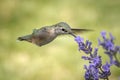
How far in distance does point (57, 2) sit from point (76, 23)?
632 mm

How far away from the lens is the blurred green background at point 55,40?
640 centimetres

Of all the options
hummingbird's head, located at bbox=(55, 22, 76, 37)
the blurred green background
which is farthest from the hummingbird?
the blurred green background

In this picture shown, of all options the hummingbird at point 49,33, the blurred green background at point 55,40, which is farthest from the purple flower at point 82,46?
the blurred green background at point 55,40

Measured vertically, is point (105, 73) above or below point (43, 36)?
below

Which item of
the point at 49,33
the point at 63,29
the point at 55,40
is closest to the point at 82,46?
the point at 63,29

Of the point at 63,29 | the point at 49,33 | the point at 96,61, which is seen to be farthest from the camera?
the point at 49,33

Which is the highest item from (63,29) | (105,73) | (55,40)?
(55,40)

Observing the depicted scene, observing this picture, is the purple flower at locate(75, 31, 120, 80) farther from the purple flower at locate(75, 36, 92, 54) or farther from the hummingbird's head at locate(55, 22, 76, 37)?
the hummingbird's head at locate(55, 22, 76, 37)

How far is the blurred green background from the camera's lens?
252 inches

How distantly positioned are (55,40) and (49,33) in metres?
4.27

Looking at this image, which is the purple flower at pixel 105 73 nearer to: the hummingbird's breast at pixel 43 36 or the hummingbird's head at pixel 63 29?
the hummingbird's head at pixel 63 29

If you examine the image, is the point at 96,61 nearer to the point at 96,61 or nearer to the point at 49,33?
the point at 96,61

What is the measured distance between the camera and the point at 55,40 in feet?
22.9

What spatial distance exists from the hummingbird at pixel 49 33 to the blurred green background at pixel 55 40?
335cm
